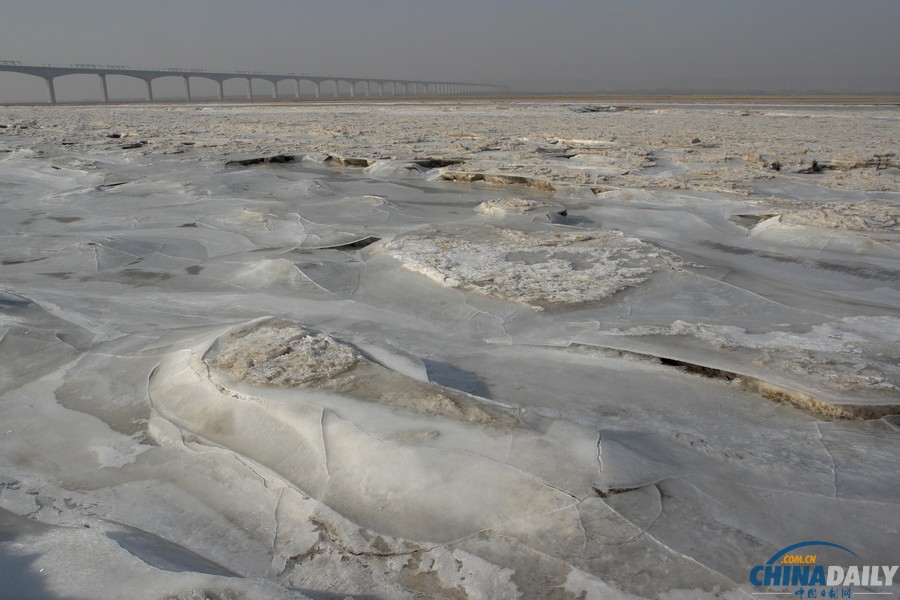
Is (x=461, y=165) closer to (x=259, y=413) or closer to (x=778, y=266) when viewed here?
(x=778, y=266)

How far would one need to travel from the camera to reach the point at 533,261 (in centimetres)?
371

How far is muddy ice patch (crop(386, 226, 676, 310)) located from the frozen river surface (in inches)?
0.9

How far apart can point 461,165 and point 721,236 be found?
431 cm

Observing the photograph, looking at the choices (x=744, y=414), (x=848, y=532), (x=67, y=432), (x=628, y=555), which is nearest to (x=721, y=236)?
(x=744, y=414)

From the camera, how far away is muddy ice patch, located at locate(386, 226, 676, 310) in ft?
10.6

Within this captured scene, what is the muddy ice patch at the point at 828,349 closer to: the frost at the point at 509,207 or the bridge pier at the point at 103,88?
the frost at the point at 509,207

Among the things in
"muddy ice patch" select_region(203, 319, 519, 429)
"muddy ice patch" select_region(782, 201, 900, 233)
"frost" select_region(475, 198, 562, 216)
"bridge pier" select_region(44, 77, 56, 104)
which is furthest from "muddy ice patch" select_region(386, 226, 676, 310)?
"bridge pier" select_region(44, 77, 56, 104)

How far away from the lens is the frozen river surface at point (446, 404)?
4.85 feet

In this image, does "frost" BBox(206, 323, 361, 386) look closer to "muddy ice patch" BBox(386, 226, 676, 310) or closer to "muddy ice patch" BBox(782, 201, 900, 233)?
"muddy ice patch" BBox(386, 226, 676, 310)

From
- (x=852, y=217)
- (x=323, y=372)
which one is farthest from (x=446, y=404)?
(x=852, y=217)

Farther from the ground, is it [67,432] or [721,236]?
[721,236]

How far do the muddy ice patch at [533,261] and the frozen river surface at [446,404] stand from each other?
0.9 inches

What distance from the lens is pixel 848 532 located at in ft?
5.06

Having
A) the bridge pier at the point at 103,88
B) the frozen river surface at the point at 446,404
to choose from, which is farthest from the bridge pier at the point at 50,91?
the frozen river surface at the point at 446,404
